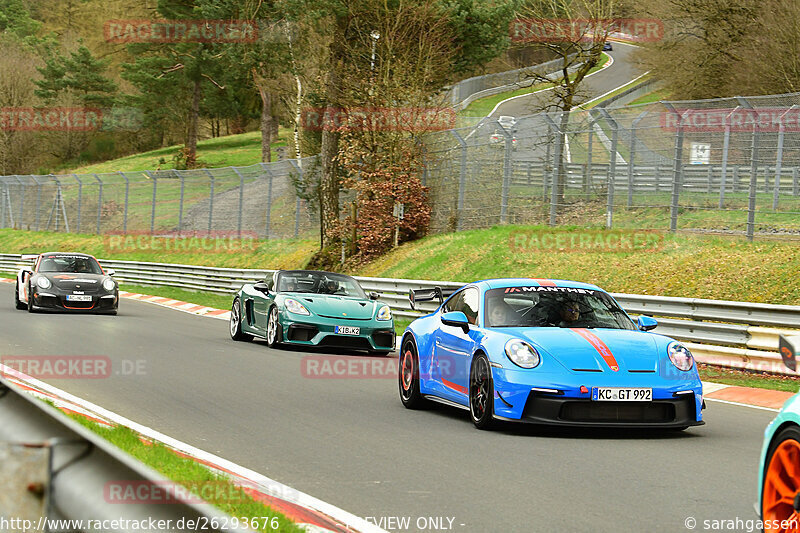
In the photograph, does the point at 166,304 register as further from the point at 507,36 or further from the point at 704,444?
the point at 704,444

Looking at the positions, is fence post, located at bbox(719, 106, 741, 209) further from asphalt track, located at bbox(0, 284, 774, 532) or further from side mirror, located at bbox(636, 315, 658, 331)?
side mirror, located at bbox(636, 315, 658, 331)

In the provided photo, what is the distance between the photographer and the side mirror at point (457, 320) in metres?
9.67

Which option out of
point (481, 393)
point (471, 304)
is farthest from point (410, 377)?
point (481, 393)

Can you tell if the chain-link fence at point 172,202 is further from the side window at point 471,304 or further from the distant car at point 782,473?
the distant car at point 782,473

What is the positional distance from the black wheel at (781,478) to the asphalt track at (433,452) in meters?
0.87

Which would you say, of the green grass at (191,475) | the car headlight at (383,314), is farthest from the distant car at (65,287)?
the green grass at (191,475)

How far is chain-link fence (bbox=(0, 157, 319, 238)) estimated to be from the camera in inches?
1460

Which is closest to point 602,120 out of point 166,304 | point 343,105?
point 343,105

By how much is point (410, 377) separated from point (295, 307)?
5844 mm

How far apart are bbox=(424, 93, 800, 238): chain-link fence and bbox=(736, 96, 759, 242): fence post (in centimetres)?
2

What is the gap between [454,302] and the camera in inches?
428

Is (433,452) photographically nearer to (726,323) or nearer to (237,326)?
(726,323)

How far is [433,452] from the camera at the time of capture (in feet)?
26.6

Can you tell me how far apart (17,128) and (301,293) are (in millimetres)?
68046
